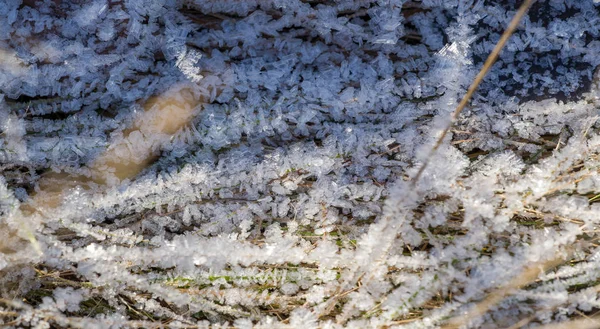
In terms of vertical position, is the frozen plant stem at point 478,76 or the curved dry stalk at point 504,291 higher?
the frozen plant stem at point 478,76

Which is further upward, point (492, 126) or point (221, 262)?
point (492, 126)

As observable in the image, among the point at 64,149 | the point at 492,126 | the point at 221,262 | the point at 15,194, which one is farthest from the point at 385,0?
the point at 15,194

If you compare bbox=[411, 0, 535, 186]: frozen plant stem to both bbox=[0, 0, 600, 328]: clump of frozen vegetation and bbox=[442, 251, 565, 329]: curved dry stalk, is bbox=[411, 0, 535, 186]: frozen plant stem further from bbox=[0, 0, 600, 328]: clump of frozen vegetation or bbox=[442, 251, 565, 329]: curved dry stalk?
bbox=[442, 251, 565, 329]: curved dry stalk

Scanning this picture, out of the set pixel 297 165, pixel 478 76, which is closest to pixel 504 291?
pixel 478 76

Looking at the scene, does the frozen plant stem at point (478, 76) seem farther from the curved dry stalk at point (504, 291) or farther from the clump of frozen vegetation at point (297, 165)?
the curved dry stalk at point (504, 291)

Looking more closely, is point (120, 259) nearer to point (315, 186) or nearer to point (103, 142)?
point (103, 142)

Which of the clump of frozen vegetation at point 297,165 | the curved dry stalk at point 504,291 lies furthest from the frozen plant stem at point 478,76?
the curved dry stalk at point 504,291

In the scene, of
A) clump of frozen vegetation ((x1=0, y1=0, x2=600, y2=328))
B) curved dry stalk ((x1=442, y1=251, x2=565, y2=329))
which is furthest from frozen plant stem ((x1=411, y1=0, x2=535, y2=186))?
curved dry stalk ((x1=442, y1=251, x2=565, y2=329))

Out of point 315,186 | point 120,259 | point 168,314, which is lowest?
point 168,314
